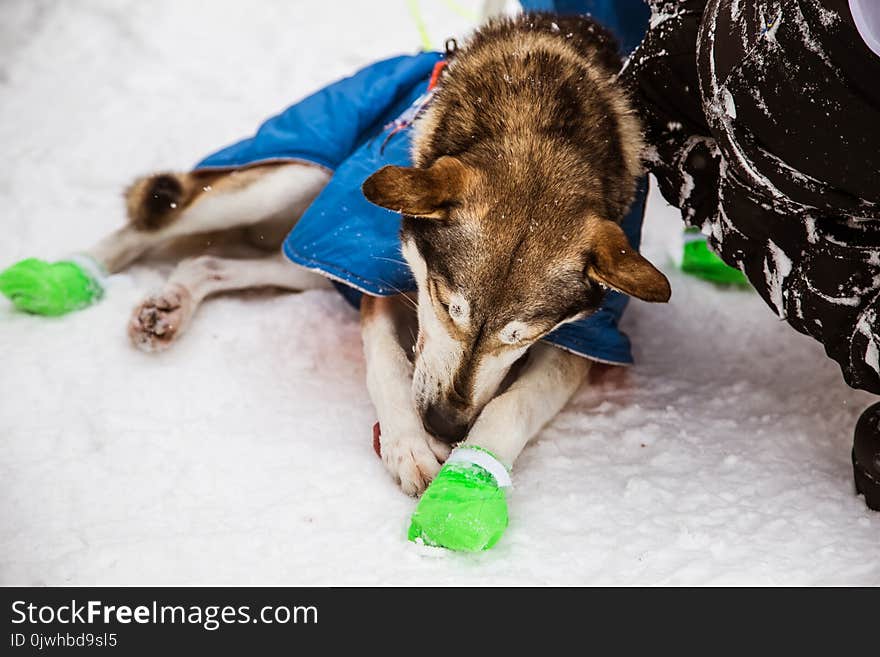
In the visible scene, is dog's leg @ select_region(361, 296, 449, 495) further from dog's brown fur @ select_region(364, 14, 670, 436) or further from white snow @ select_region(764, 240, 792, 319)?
white snow @ select_region(764, 240, 792, 319)

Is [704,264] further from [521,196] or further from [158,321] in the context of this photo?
[158,321]

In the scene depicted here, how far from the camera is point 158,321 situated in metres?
2.84

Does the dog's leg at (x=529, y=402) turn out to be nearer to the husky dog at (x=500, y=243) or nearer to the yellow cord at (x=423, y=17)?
the husky dog at (x=500, y=243)

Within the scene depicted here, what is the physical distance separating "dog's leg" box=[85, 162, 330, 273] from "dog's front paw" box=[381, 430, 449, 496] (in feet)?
3.79

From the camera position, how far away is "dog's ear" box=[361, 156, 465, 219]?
6.92 feet

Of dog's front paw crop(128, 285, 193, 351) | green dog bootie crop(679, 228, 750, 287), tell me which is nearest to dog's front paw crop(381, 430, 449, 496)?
dog's front paw crop(128, 285, 193, 351)

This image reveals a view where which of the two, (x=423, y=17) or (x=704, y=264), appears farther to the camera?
(x=423, y=17)

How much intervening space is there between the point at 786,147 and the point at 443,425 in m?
1.05

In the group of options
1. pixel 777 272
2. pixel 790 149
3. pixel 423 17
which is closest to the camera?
pixel 790 149

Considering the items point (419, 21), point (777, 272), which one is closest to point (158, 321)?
point (777, 272)

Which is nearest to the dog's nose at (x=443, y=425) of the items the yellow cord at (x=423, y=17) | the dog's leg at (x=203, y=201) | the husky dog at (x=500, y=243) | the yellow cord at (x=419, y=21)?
the husky dog at (x=500, y=243)
